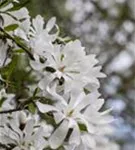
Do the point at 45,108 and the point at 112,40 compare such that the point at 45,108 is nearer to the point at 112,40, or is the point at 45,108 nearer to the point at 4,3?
the point at 4,3

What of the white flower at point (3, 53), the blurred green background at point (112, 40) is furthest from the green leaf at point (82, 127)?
the blurred green background at point (112, 40)

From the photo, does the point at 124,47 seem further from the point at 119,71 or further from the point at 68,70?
the point at 68,70

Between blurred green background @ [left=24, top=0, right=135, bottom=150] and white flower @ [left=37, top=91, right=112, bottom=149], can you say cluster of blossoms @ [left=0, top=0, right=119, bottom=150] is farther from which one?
blurred green background @ [left=24, top=0, right=135, bottom=150]

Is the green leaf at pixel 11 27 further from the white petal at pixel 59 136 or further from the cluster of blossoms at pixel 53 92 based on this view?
the white petal at pixel 59 136

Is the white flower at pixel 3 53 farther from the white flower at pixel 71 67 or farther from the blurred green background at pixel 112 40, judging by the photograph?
the blurred green background at pixel 112 40

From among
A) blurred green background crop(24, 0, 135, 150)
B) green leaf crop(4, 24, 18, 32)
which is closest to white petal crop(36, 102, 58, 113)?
green leaf crop(4, 24, 18, 32)

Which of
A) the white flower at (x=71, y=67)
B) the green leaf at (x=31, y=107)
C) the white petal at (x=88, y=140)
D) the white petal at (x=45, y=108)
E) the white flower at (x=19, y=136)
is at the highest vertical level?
the white flower at (x=71, y=67)

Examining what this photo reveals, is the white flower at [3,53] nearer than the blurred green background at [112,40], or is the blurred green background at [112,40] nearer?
the white flower at [3,53]

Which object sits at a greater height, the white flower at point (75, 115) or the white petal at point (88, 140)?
the white flower at point (75, 115)

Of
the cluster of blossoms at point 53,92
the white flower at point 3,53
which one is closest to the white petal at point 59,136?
the cluster of blossoms at point 53,92
